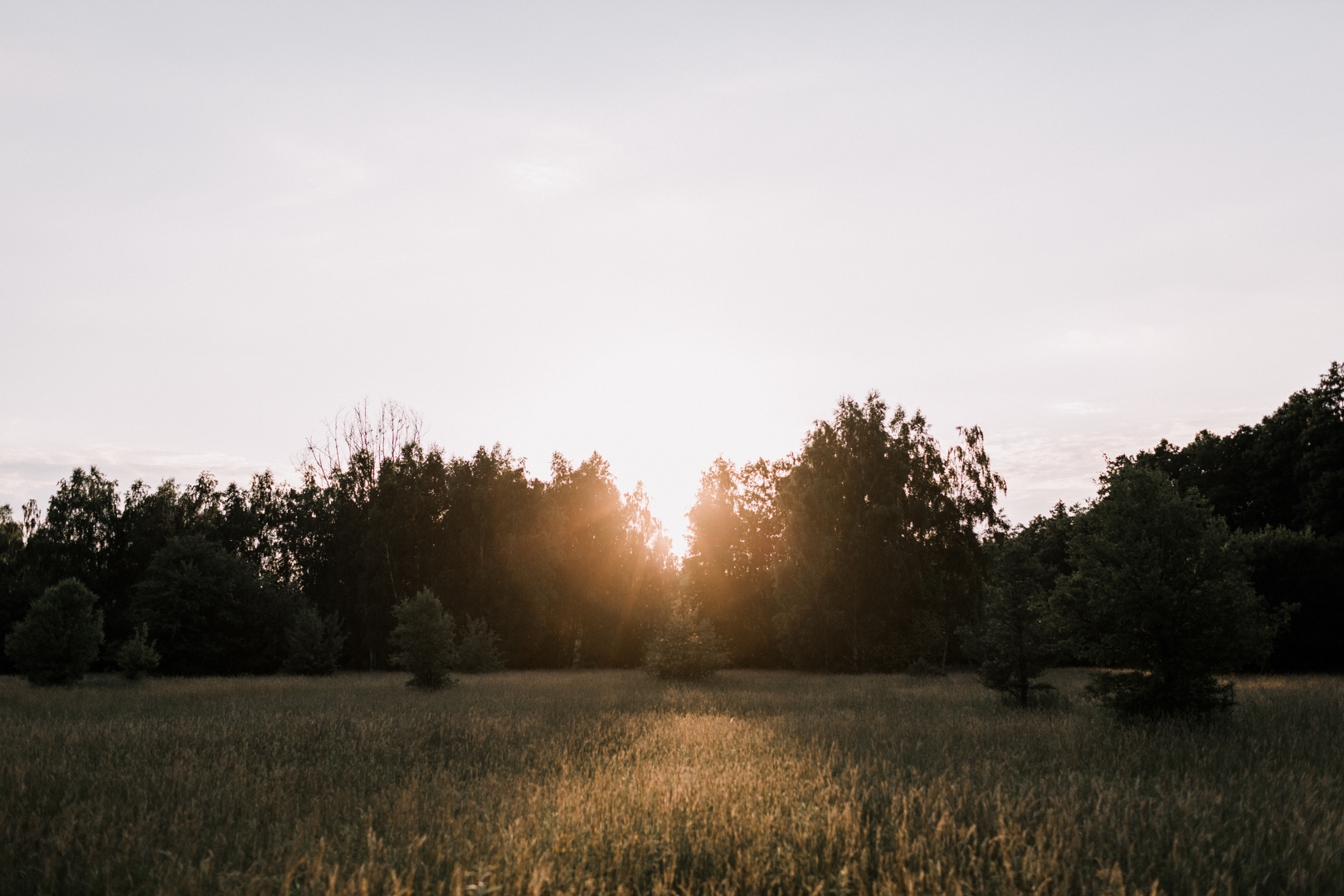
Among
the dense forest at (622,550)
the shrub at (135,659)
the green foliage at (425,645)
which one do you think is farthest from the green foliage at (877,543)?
the shrub at (135,659)

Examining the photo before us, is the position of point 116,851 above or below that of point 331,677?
above

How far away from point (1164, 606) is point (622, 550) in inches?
1254

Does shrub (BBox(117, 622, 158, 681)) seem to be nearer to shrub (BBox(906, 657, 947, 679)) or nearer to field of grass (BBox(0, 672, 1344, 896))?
field of grass (BBox(0, 672, 1344, 896))

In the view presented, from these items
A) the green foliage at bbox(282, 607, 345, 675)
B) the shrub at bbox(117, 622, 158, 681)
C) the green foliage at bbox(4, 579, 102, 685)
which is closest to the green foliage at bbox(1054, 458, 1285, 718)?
the green foliage at bbox(4, 579, 102, 685)

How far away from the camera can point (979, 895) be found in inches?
161

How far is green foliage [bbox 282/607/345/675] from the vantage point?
97.7 feet

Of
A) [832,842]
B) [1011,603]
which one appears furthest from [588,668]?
[832,842]

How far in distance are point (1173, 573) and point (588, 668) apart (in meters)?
30.2

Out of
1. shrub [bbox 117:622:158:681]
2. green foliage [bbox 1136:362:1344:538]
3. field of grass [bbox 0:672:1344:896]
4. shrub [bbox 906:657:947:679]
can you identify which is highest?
green foliage [bbox 1136:362:1344:538]

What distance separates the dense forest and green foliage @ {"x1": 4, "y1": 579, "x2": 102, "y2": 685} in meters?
11.2

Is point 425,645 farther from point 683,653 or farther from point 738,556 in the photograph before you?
point 738,556

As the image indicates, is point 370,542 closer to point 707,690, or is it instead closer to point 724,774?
point 707,690

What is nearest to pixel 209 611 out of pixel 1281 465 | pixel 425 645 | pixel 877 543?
pixel 425 645

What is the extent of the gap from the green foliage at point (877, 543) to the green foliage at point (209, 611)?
26238 mm
